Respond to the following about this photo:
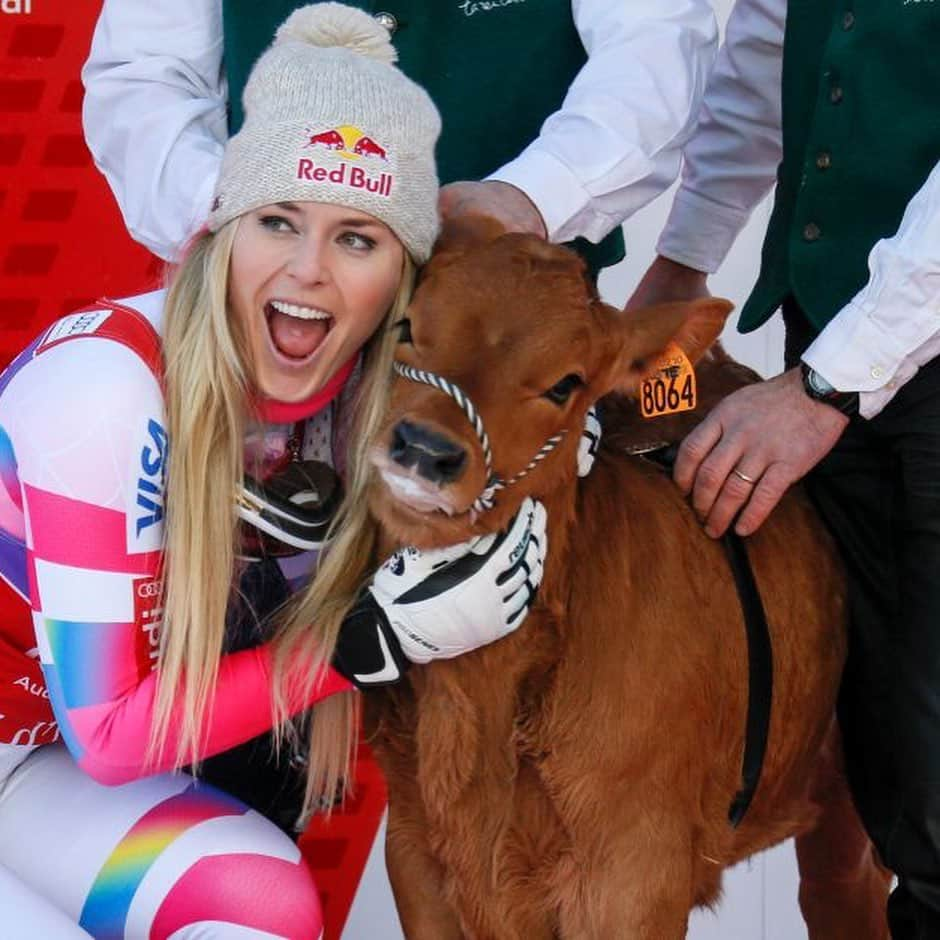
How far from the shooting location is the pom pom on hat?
99.1 inches

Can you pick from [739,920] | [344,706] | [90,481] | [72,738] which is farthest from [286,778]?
[739,920]

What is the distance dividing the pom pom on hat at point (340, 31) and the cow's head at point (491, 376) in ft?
0.93

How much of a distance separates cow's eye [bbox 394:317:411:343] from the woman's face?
4cm

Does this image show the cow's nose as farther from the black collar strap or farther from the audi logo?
the black collar strap

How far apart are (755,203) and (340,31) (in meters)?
1.30

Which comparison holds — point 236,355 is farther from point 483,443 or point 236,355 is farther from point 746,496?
point 746,496

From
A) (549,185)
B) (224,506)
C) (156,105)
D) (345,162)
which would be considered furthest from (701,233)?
(224,506)

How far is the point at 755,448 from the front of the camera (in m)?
2.71

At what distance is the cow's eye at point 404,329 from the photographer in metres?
2.52

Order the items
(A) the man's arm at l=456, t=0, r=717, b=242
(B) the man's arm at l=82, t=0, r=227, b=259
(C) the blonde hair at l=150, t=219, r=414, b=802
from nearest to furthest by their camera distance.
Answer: (C) the blonde hair at l=150, t=219, r=414, b=802, (A) the man's arm at l=456, t=0, r=717, b=242, (B) the man's arm at l=82, t=0, r=227, b=259

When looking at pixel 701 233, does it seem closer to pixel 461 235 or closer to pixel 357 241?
pixel 461 235

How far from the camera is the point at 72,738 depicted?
98.7 inches

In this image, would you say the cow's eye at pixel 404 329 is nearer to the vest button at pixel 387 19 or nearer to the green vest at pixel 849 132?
the vest button at pixel 387 19

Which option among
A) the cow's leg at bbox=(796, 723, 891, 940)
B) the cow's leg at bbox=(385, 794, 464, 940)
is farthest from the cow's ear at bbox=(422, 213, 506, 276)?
the cow's leg at bbox=(796, 723, 891, 940)
